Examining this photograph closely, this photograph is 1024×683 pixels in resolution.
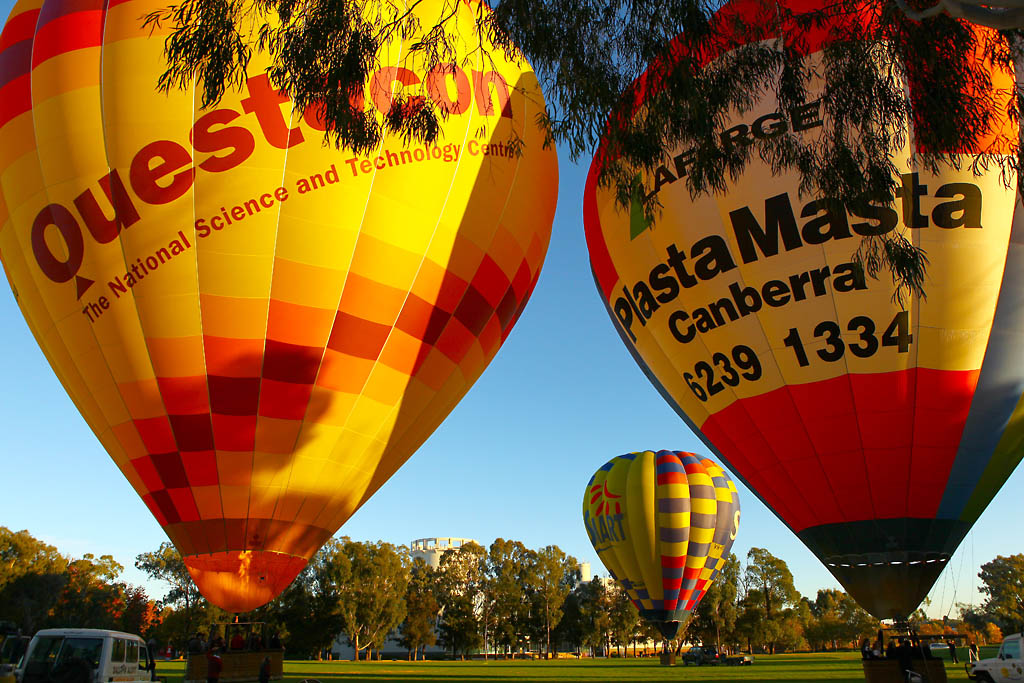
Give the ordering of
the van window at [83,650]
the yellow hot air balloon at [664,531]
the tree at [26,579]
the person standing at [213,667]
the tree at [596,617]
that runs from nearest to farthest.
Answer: the van window at [83,650] < the person standing at [213,667] < the yellow hot air balloon at [664,531] < the tree at [26,579] < the tree at [596,617]

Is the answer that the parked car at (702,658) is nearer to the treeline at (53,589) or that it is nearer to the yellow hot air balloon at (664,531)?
the yellow hot air balloon at (664,531)

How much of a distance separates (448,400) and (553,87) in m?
5.72

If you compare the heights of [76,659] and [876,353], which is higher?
[876,353]

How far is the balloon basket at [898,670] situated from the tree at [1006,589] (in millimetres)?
54637

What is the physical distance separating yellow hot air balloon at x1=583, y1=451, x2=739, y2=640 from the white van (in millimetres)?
18263

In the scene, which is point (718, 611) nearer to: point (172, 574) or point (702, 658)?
point (702, 658)

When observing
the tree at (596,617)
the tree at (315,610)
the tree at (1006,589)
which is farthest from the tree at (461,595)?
the tree at (1006,589)

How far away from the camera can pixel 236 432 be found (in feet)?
30.2

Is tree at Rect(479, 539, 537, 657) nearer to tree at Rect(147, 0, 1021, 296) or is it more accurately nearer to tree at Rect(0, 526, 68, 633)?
tree at Rect(0, 526, 68, 633)

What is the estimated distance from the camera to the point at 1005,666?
46.3 feet

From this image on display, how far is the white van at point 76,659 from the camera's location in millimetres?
8797

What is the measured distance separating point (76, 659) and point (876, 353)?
1031cm

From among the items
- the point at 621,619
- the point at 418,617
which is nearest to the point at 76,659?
the point at 418,617

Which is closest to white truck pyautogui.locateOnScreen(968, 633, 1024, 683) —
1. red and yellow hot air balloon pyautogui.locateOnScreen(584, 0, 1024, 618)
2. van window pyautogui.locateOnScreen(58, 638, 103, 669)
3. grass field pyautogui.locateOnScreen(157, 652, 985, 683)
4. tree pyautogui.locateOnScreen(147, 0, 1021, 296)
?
grass field pyautogui.locateOnScreen(157, 652, 985, 683)
